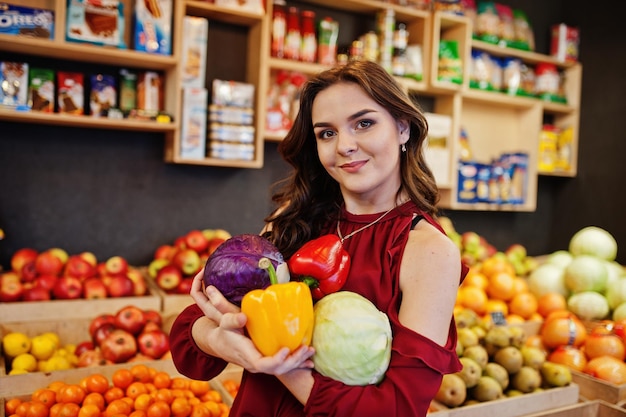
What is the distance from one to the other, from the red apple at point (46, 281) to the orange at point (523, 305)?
209 centimetres

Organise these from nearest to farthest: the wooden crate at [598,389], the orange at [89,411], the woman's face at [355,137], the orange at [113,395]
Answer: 1. the woman's face at [355,137]
2. the orange at [89,411]
3. the orange at [113,395]
4. the wooden crate at [598,389]

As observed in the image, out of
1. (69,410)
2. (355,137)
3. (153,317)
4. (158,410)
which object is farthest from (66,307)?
(355,137)

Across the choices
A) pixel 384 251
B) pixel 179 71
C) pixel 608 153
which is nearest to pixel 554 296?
pixel 608 153

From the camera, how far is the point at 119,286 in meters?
2.37

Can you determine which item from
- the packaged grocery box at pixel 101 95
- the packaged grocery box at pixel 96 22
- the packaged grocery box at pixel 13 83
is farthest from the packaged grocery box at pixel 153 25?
the packaged grocery box at pixel 13 83

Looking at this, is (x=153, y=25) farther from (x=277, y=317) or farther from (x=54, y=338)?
(x=277, y=317)

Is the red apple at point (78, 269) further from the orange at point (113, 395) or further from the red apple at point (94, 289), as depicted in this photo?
the orange at point (113, 395)

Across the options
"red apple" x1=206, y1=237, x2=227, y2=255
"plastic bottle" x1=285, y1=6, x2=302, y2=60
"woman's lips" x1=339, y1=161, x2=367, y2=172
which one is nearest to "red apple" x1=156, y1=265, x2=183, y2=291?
"red apple" x1=206, y1=237, x2=227, y2=255

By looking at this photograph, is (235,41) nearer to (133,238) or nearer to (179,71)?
(179,71)

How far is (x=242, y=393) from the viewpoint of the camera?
1.16 metres

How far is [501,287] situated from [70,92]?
2.22 meters

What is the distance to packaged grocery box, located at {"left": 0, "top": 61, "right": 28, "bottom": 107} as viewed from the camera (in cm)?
230

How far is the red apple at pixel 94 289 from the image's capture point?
232 centimetres

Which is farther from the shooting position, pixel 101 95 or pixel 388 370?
pixel 101 95
